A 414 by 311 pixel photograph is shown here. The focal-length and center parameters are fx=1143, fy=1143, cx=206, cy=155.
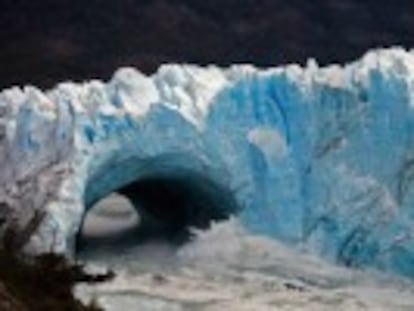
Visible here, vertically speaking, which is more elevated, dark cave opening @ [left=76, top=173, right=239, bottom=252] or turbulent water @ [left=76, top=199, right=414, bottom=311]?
dark cave opening @ [left=76, top=173, right=239, bottom=252]

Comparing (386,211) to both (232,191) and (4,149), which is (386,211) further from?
(4,149)

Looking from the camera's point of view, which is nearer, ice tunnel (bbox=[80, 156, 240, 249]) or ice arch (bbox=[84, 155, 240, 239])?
ice arch (bbox=[84, 155, 240, 239])

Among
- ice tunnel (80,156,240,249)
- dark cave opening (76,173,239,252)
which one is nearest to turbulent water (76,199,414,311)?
dark cave opening (76,173,239,252)

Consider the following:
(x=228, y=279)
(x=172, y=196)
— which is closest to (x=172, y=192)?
(x=172, y=196)

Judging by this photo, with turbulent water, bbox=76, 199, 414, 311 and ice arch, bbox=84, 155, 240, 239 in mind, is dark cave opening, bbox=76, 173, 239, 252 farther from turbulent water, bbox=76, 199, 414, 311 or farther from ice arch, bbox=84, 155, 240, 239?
turbulent water, bbox=76, 199, 414, 311

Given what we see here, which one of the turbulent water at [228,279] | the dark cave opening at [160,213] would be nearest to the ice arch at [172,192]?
the dark cave opening at [160,213]
